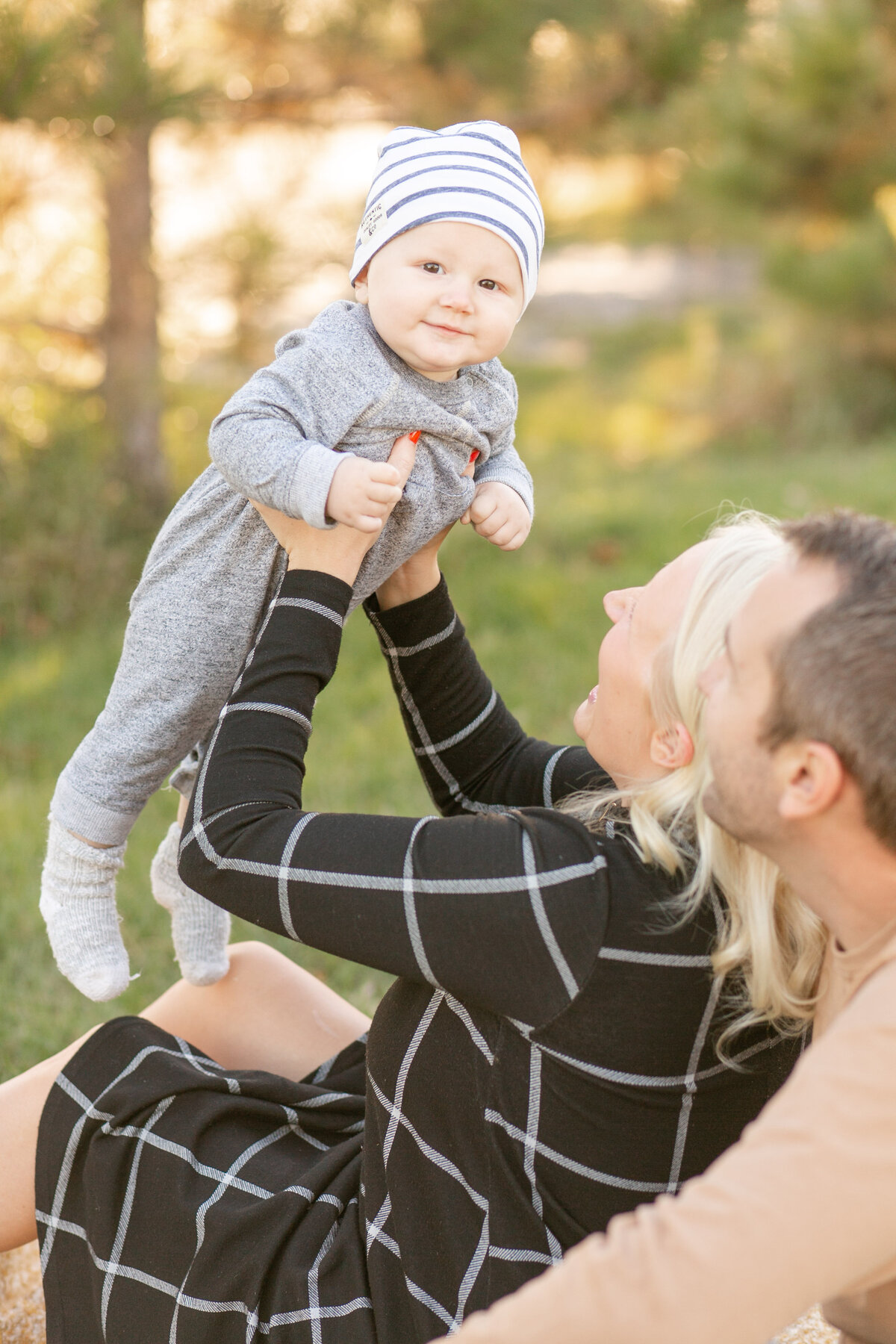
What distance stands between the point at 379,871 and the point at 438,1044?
0.22 m

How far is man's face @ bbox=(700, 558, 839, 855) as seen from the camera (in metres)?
1.12

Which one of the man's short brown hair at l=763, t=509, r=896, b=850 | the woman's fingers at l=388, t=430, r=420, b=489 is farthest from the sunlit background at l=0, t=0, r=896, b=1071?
the man's short brown hair at l=763, t=509, r=896, b=850

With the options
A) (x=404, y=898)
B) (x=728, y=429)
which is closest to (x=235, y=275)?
(x=404, y=898)

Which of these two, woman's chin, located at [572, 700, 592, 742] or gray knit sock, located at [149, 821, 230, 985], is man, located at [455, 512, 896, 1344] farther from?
gray knit sock, located at [149, 821, 230, 985]

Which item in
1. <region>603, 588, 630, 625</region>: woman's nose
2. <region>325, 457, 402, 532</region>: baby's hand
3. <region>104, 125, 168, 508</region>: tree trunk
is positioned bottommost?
<region>603, 588, 630, 625</region>: woman's nose

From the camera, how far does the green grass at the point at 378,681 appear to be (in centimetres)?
276

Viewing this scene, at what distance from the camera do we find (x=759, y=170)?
7.91 m

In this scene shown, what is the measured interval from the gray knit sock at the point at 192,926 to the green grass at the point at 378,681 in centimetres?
76

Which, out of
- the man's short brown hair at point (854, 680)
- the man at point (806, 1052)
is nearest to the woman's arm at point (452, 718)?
the man at point (806, 1052)

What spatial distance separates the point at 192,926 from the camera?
6.17 ft

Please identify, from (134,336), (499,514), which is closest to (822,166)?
(134,336)

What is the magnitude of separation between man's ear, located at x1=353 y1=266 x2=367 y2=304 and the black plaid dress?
47 centimetres

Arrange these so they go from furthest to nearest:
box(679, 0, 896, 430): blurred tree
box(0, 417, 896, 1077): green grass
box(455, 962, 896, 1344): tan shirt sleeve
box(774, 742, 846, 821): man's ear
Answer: box(679, 0, 896, 430): blurred tree
box(0, 417, 896, 1077): green grass
box(774, 742, 846, 821): man's ear
box(455, 962, 896, 1344): tan shirt sleeve

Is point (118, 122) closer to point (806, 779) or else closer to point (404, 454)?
point (404, 454)
